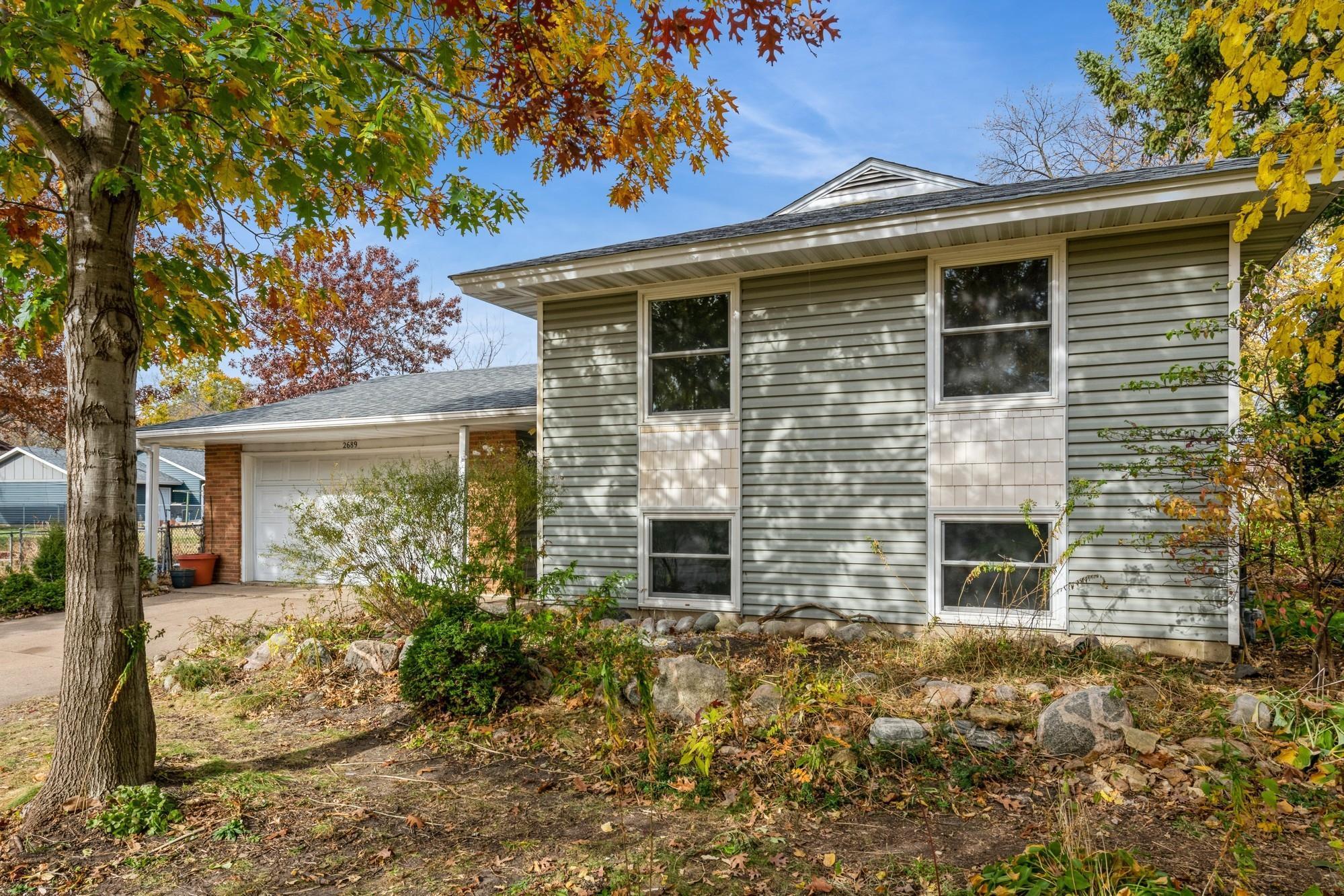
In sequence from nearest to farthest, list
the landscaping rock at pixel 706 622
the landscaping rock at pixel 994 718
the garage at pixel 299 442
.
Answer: the landscaping rock at pixel 994 718 < the landscaping rock at pixel 706 622 < the garage at pixel 299 442

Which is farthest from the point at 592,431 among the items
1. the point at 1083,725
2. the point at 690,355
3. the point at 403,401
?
the point at 1083,725

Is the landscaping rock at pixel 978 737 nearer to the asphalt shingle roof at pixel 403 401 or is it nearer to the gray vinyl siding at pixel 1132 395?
the gray vinyl siding at pixel 1132 395

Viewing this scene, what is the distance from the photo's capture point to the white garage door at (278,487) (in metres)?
12.6

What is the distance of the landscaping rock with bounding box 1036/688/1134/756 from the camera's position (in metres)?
4.41

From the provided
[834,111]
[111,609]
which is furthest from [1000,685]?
[834,111]

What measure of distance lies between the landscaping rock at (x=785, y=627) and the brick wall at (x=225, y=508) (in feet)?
32.6

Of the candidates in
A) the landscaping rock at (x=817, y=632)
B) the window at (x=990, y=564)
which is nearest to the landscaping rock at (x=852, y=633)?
the landscaping rock at (x=817, y=632)

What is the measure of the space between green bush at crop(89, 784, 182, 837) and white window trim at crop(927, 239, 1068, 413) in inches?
255

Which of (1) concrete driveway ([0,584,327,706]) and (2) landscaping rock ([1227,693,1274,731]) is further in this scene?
(1) concrete driveway ([0,584,327,706])

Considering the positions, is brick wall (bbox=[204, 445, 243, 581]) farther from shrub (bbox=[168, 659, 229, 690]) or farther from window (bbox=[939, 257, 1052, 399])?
window (bbox=[939, 257, 1052, 399])

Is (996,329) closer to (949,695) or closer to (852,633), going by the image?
(852,633)

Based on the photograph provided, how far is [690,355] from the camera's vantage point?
8.44 m

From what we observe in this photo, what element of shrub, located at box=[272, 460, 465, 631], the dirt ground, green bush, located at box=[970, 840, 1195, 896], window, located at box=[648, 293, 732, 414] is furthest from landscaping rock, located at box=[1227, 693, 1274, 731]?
shrub, located at box=[272, 460, 465, 631]

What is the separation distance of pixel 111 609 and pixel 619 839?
2.89 m
